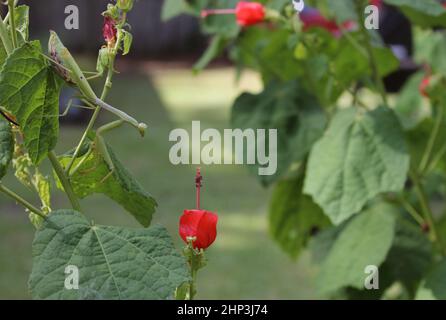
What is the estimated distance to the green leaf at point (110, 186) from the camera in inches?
37.3

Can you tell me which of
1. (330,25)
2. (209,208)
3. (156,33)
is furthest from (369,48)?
(156,33)

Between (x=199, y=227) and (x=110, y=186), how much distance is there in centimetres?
20

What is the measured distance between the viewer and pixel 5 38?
847 millimetres

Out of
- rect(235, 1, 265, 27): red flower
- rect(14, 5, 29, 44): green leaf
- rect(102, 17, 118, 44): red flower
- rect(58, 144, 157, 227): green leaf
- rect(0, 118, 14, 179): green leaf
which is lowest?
rect(0, 118, 14, 179): green leaf

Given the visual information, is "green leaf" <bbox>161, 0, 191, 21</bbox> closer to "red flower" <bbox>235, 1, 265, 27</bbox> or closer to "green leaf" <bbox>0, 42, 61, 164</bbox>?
"red flower" <bbox>235, 1, 265, 27</bbox>

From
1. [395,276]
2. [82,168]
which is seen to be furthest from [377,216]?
[82,168]

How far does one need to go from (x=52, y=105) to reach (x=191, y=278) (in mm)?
223

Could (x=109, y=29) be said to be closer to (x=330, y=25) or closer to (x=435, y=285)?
(x=435, y=285)

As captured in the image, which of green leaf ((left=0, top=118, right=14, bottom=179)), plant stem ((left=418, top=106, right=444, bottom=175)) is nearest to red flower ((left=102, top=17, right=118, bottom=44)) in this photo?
green leaf ((left=0, top=118, right=14, bottom=179))

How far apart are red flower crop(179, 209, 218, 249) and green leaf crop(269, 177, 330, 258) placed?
0.99m

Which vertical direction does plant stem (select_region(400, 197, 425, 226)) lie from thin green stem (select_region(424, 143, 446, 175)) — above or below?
below

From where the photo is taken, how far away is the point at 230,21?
5.78 feet

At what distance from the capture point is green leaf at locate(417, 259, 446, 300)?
4.65 feet

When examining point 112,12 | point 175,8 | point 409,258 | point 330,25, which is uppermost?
point 330,25
